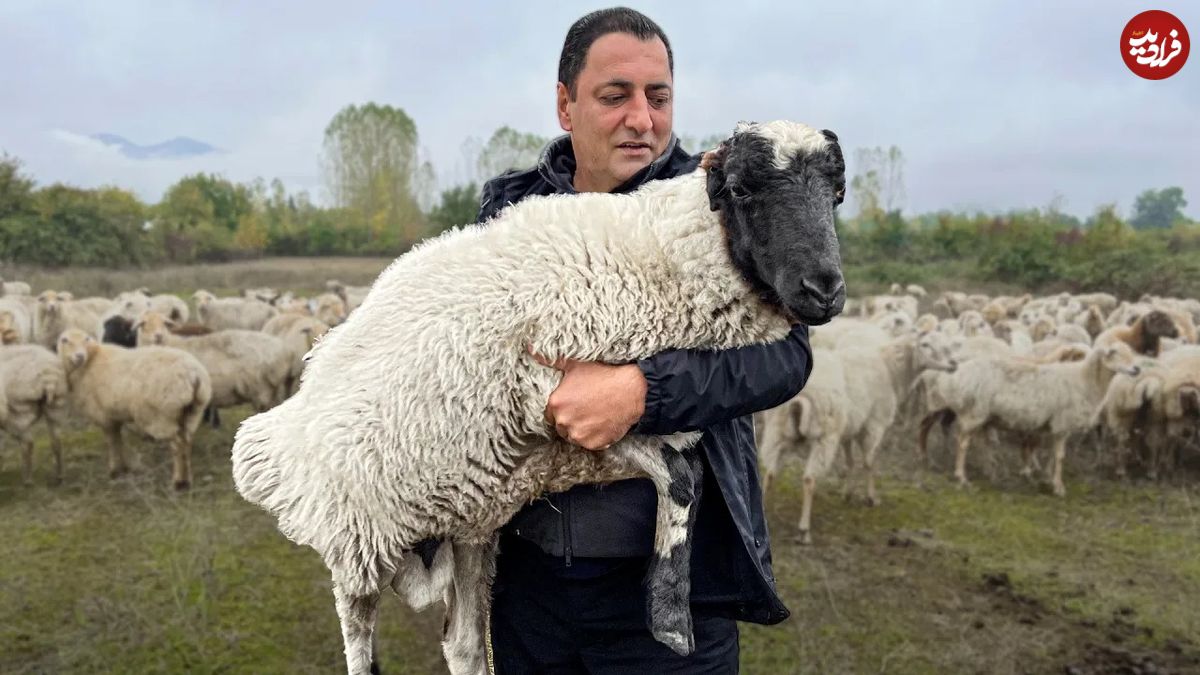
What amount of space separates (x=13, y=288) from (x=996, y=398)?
1277cm

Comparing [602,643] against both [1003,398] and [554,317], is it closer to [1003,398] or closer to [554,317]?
[554,317]

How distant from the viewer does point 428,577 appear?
176cm

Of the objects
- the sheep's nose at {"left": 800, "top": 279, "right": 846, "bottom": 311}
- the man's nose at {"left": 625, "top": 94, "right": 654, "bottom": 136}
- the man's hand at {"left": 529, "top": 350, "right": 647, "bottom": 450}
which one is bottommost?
the man's hand at {"left": 529, "top": 350, "right": 647, "bottom": 450}

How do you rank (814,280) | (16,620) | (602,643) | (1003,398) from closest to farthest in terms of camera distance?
(814,280) → (602,643) → (16,620) → (1003,398)

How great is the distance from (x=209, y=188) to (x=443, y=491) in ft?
45.7

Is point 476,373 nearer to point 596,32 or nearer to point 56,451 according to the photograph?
point 596,32

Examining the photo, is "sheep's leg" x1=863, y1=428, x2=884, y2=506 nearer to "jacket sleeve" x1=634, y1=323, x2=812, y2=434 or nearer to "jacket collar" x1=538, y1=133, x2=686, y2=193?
"jacket collar" x1=538, y1=133, x2=686, y2=193

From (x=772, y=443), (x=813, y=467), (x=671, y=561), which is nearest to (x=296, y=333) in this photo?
(x=772, y=443)

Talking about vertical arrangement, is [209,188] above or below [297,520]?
above

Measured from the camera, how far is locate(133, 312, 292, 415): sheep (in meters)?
8.87

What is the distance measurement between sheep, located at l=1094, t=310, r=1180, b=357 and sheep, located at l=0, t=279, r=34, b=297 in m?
14.3

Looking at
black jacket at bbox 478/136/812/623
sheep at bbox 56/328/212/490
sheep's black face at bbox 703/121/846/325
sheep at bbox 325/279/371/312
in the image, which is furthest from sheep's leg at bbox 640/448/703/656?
sheep at bbox 325/279/371/312

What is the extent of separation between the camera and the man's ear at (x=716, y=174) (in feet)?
5.34

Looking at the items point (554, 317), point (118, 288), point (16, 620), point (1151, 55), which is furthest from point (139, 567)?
point (1151, 55)
